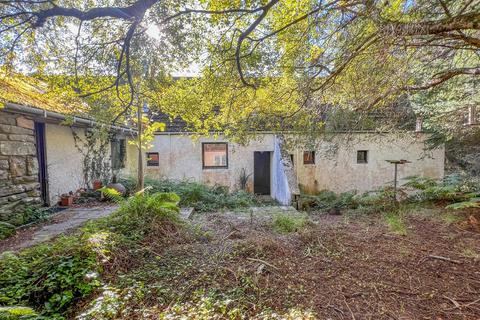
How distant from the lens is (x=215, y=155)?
10.3 m

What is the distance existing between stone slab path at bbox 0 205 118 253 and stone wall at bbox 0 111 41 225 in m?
0.52

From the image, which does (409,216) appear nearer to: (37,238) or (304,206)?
(304,206)

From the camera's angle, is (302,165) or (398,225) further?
(302,165)

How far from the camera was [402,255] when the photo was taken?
3262 millimetres

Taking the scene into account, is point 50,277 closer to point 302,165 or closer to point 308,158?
point 302,165

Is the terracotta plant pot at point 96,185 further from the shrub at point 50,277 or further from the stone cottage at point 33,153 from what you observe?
the shrub at point 50,277

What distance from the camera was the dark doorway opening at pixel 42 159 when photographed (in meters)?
5.75

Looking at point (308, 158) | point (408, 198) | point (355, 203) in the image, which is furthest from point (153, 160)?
point (408, 198)

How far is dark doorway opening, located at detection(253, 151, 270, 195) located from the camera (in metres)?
11.1

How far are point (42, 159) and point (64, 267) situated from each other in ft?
14.6

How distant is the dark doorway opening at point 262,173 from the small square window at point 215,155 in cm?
160

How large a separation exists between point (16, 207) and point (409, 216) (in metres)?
8.14

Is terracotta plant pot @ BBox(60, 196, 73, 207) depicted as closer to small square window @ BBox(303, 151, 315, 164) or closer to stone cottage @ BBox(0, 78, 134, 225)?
stone cottage @ BBox(0, 78, 134, 225)

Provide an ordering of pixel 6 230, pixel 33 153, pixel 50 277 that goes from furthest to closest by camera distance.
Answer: pixel 33 153, pixel 6 230, pixel 50 277
